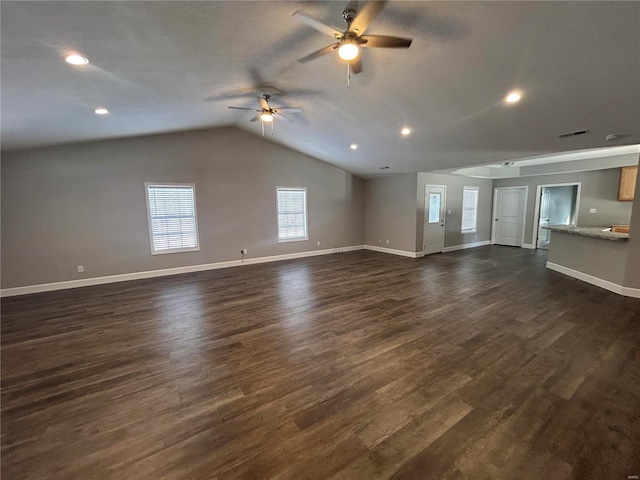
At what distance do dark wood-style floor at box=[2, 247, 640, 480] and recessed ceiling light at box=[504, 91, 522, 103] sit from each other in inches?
109

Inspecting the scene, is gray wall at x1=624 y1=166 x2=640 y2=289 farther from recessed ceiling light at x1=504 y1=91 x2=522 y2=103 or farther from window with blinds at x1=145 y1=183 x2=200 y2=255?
window with blinds at x1=145 y1=183 x2=200 y2=255

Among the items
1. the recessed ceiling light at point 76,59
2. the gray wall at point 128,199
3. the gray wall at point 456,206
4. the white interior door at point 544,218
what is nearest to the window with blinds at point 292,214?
the gray wall at point 128,199

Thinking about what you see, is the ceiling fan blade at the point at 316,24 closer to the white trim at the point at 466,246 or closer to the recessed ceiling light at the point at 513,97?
the recessed ceiling light at the point at 513,97

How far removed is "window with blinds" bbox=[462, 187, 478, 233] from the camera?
8.77 m

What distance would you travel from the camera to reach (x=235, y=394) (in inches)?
85.6

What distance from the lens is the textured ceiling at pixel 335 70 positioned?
2094 millimetres

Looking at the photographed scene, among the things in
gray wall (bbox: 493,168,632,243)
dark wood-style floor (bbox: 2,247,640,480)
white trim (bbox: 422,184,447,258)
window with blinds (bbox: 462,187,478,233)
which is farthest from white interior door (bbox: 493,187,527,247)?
dark wood-style floor (bbox: 2,247,640,480)

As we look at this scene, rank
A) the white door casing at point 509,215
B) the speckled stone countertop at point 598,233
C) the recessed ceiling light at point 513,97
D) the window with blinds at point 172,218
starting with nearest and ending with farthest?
the recessed ceiling light at point 513,97 → the speckled stone countertop at point 598,233 → the window with blinds at point 172,218 → the white door casing at point 509,215

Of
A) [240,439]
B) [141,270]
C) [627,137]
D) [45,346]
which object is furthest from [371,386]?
[141,270]

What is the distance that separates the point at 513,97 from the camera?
10.7 ft

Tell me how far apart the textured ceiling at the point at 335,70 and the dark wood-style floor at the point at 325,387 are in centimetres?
267

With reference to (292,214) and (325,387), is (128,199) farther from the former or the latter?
(325,387)

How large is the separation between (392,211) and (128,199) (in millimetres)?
6697

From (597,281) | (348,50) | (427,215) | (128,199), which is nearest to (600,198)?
(597,281)
